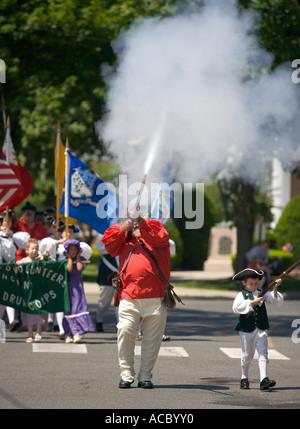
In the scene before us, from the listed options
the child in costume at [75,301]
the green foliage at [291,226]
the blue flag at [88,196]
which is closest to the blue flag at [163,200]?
the blue flag at [88,196]

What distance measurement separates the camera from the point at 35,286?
14.2 metres

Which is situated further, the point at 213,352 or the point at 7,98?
the point at 7,98

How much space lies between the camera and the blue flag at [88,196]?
1474 centimetres

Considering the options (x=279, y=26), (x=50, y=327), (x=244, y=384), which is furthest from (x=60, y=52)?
(x=244, y=384)

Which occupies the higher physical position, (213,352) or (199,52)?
(199,52)

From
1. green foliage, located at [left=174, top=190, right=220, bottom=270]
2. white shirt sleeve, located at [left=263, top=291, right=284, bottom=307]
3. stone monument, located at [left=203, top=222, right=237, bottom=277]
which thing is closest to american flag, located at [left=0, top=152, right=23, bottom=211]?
white shirt sleeve, located at [left=263, top=291, right=284, bottom=307]

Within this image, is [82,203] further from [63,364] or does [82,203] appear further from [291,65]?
[291,65]

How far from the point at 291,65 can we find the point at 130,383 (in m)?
10.8

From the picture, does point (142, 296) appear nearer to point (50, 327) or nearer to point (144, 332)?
point (144, 332)

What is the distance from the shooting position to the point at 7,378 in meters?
10.1

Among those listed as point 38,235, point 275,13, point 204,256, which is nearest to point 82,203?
point 38,235

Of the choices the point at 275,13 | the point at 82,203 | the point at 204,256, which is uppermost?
the point at 275,13

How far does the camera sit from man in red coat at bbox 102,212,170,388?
31.6 ft

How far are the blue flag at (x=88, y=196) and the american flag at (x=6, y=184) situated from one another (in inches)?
43.8
